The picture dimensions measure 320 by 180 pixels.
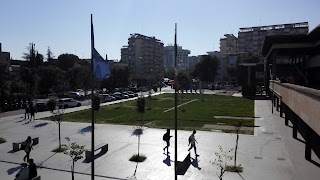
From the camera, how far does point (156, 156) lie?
1923cm

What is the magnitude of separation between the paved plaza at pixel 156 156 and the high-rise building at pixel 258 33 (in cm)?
13106

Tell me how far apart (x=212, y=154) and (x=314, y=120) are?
9.22 metres

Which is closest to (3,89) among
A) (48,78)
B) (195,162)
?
(48,78)

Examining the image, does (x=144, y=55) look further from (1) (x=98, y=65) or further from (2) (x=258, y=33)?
(1) (x=98, y=65)

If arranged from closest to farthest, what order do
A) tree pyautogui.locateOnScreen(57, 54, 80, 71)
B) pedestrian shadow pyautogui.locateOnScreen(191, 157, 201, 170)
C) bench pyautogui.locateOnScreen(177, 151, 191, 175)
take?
bench pyautogui.locateOnScreen(177, 151, 191, 175) → pedestrian shadow pyautogui.locateOnScreen(191, 157, 201, 170) → tree pyautogui.locateOnScreen(57, 54, 80, 71)

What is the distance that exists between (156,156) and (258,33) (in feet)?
514

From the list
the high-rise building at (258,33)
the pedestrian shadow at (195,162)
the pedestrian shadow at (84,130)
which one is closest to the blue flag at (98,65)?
the pedestrian shadow at (195,162)

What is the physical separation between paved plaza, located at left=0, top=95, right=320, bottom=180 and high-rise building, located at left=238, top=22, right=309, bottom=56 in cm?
13106

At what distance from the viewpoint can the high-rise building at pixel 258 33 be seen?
146000 mm

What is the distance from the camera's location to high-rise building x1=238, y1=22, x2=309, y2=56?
479ft

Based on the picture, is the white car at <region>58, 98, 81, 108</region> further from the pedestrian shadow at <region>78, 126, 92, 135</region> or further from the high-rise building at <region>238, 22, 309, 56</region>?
the high-rise building at <region>238, 22, 309, 56</region>

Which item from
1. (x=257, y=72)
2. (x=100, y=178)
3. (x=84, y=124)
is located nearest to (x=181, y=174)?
(x=100, y=178)

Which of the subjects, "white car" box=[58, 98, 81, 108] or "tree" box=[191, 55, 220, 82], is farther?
"tree" box=[191, 55, 220, 82]

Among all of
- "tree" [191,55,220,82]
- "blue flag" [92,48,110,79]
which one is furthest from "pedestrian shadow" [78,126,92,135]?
"tree" [191,55,220,82]
